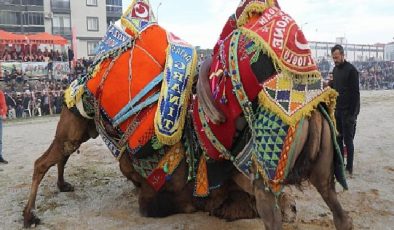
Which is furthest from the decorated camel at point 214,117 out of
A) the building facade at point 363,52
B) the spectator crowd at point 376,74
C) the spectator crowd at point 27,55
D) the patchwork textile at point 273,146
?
the spectator crowd at point 376,74

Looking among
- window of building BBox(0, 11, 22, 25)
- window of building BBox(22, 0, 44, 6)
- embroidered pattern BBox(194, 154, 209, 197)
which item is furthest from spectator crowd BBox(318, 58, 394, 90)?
window of building BBox(0, 11, 22, 25)

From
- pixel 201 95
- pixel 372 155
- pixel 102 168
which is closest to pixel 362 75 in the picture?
pixel 372 155

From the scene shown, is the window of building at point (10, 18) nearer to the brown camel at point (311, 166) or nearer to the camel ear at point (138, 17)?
the camel ear at point (138, 17)

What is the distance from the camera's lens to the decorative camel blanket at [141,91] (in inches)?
159

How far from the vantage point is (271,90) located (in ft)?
9.71

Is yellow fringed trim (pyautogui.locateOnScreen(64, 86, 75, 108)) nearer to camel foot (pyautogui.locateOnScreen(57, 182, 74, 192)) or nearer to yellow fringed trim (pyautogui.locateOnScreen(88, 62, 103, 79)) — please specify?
yellow fringed trim (pyautogui.locateOnScreen(88, 62, 103, 79))

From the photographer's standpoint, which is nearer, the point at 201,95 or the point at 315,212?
the point at 201,95

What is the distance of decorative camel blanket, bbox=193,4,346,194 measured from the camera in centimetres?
289

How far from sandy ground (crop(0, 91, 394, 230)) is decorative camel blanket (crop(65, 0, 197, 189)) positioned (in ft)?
2.23

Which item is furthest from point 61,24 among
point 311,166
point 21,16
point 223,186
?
point 311,166

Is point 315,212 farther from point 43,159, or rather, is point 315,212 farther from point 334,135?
point 43,159

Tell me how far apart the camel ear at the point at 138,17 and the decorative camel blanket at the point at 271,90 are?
5.15 feet

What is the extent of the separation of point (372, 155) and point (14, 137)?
8781mm

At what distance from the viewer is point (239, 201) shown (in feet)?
14.0
